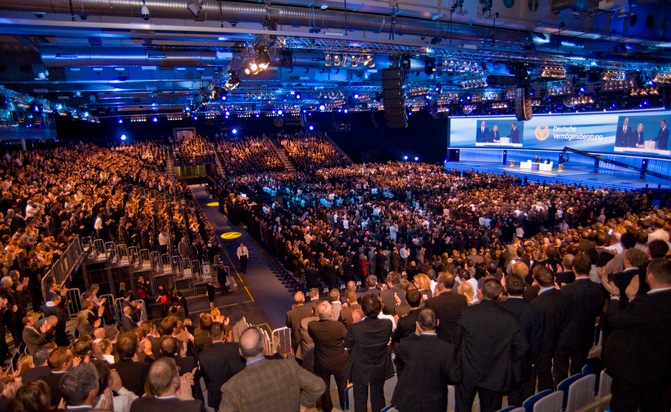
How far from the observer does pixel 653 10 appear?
1062 cm

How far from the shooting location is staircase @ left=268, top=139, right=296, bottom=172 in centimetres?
3569

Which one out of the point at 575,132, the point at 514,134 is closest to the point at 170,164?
the point at 514,134

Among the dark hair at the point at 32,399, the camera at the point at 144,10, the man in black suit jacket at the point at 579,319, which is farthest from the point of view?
the camera at the point at 144,10

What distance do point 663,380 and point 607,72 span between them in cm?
1615

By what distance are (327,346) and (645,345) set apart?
2.54m

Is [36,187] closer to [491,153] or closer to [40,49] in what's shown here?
[40,49]

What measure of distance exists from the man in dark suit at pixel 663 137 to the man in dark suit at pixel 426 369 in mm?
25225

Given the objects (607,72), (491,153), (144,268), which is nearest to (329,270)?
(144,268)

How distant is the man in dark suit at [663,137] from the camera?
2141 cm

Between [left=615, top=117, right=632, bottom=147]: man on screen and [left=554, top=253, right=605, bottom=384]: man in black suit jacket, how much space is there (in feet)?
82.1

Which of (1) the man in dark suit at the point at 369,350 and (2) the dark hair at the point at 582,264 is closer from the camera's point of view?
(1) the man in dark suit at the point at 369,350

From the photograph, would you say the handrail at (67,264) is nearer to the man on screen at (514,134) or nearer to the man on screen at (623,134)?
the man on screen at (623,134)

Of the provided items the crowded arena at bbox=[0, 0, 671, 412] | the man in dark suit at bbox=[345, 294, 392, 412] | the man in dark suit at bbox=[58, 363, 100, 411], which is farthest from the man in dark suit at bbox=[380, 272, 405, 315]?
the man in dark suit at bbox=[58, 363, 100, 411]

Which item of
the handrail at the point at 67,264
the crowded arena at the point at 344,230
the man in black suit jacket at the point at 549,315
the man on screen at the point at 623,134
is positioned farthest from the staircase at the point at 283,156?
the man in black suit jacket at the point at 549,315
